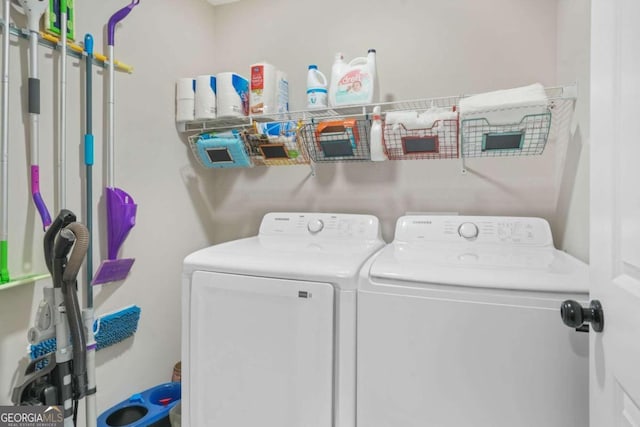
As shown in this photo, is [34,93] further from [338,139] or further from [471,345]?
[471,345]

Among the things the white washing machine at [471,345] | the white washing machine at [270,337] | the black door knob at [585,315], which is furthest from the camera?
the white washing machine at [270,337]

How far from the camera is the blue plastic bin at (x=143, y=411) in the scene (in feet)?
5.40

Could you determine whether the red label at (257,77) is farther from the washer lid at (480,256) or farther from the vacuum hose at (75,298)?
the vacuum hose at (75,298)

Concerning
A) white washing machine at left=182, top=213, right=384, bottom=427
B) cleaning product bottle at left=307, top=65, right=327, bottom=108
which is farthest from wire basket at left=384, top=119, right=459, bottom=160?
white washing machine at left=182, top=213, right=384, bottom=427

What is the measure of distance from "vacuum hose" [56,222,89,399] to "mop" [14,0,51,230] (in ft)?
1.39

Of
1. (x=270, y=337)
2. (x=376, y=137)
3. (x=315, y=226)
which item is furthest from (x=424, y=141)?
(x=270, y=337)

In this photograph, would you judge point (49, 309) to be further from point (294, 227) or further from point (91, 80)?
point (294, 227)

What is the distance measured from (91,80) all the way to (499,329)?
1.90m

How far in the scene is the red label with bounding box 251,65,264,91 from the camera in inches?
77.2

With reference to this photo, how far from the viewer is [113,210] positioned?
1.68 metres

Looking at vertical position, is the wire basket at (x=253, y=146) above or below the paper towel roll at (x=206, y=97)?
below

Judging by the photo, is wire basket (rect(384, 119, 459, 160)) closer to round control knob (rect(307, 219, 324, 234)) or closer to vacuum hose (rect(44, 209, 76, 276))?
round control knob (rect(307, 219, 324, 234))

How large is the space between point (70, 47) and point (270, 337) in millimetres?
1466

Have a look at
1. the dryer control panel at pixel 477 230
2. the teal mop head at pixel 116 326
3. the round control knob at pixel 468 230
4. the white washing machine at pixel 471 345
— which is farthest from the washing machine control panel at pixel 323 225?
the teal mop head at pixel 116 326
